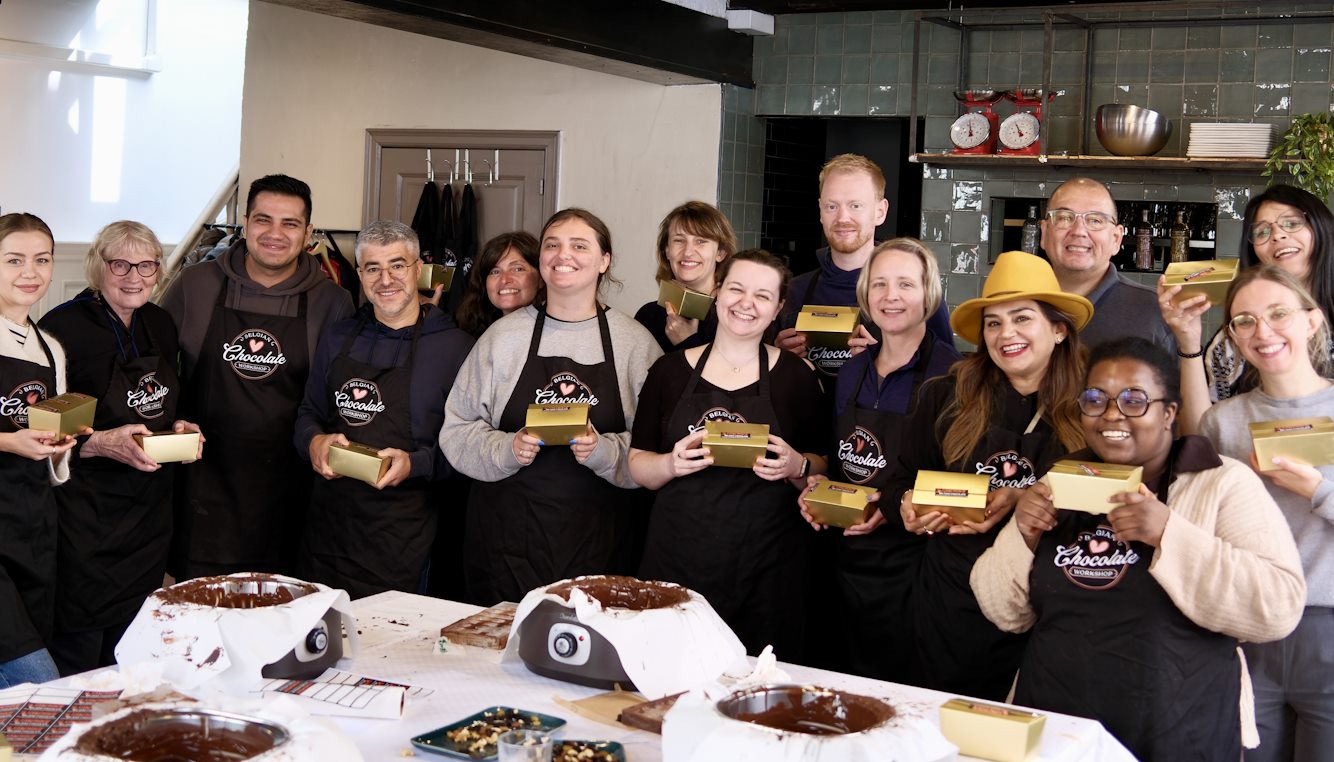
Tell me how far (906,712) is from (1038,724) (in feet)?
1.12

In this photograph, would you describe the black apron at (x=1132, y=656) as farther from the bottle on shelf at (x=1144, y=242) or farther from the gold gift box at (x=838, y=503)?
the bottle on shelf at (x=1144, y=242)

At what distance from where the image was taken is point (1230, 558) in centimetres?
242

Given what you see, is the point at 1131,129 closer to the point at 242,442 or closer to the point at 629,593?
the point at 242,442

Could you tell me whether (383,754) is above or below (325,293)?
below

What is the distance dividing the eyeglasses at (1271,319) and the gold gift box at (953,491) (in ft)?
2.27

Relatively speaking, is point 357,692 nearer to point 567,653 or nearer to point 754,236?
point 567,653

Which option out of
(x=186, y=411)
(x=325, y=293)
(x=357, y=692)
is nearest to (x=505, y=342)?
(x=325, y=293)

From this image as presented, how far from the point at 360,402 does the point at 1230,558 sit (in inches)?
101

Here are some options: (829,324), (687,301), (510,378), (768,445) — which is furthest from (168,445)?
(829,324)

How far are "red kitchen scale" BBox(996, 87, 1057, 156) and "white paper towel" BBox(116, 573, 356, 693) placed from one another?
16.0ft

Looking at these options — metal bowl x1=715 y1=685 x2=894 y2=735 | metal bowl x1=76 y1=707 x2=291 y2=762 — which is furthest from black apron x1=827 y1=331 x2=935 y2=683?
metal bowl x1=76 y1=707 x2=291 y2=762

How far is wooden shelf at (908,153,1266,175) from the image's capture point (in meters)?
5.96

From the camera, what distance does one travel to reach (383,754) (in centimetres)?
213

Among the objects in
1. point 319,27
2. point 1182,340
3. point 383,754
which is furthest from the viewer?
point 319,27
